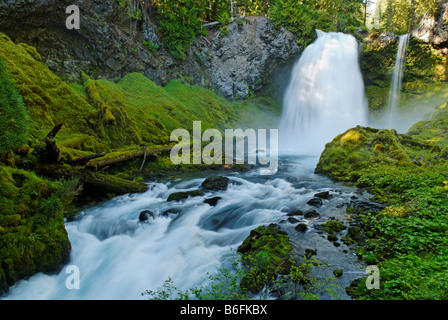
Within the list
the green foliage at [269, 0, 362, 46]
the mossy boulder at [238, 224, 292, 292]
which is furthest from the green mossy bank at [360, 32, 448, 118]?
the mossy boulder at [238, 224, 292, 292]

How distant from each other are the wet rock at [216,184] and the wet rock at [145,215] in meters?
3.15

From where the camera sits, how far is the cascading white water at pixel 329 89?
2808 centimetres

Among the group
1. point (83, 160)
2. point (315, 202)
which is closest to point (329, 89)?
point (315, 202)

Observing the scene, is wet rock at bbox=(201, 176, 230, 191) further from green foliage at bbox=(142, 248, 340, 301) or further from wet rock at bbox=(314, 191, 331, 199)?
green foliage at bbox=(142, 248, 340, 301)

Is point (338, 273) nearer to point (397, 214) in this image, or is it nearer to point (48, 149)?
point (397, 214)

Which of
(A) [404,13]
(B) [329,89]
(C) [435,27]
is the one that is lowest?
(B) [329,89]

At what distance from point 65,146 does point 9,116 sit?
4.08 metres

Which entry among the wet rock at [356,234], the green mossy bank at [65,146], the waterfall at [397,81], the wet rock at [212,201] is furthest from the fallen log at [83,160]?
the waterfall at [397,81]

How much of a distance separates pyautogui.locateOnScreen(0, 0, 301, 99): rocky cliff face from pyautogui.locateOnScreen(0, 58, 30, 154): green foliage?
1277cm

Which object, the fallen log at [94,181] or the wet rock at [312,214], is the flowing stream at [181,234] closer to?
the wet rock at [312,214]

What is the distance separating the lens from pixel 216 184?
10016 mm
